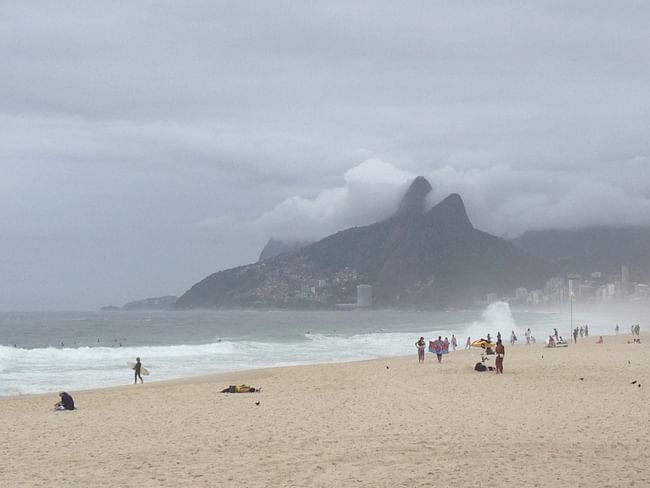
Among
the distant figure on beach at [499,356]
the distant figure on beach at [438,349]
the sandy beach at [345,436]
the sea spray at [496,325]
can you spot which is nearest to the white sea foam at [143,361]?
the sandy beach at [345,436]

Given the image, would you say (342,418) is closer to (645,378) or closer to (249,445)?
(249,445)

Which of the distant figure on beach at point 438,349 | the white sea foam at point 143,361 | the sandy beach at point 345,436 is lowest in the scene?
the white sea foam at point 143,361

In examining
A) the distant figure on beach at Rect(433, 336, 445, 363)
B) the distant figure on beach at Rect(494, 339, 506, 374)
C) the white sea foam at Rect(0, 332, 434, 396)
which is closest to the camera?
the distant figure on beach at Rect(494, 339, 506, 374)

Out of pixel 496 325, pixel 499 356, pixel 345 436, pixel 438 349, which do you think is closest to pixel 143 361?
pixel 438 349

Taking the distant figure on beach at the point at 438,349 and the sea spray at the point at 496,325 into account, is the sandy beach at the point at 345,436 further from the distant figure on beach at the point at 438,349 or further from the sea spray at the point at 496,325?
the sea spray at the point at 496,325

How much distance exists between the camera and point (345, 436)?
1253cm

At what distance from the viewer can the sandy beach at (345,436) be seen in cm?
961

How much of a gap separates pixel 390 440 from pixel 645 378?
12.7m

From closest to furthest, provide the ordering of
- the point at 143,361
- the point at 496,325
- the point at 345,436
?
the point at 345,436, the point at 143,361, the point at 496,325

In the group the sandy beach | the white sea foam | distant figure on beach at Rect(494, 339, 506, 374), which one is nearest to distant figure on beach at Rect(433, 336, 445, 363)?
distant figure on beach at Rect(494, 339, 506, 374)

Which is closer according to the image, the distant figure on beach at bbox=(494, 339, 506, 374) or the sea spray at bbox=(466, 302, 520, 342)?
the distant figure on beach at bbox=(494, 339, 506, 374)

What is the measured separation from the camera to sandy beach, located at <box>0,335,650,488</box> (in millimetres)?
9609

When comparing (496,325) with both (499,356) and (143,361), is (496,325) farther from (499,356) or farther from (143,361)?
(499,356)

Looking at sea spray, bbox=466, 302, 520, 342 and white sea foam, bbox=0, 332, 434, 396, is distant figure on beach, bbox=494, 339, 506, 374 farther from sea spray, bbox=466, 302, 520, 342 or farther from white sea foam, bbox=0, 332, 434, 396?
sea spray, bbox=466, 302, 520, 342
